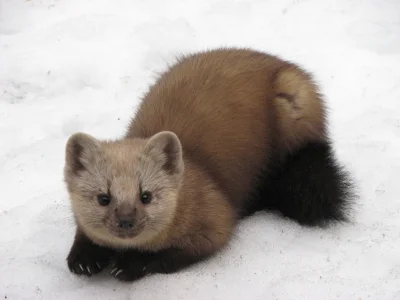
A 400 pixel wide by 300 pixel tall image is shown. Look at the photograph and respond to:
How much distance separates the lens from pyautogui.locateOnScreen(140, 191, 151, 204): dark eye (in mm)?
3375

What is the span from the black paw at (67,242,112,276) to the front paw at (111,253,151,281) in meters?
0.11

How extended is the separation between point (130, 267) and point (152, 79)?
2515 millimetres

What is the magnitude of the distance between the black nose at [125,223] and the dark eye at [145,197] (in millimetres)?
159

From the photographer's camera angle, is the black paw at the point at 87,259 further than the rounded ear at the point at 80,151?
Yes

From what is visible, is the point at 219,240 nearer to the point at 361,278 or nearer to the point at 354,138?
the point at 361,278

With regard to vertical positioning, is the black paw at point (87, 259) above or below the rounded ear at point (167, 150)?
below

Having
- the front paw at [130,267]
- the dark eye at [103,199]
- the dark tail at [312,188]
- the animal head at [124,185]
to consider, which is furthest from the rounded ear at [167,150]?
the dark tail at [312,188]

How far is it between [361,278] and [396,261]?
10.6 inches

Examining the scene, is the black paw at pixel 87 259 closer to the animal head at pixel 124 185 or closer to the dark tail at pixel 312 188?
the animal head at pixel 124 185

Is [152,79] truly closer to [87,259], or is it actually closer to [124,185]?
[87,259]

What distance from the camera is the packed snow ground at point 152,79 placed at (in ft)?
11.5

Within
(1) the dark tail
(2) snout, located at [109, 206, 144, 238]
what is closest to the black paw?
(2) snout, located at [109, 206, 144, 238]

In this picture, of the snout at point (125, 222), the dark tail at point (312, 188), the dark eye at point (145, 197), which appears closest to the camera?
the snout at point (125, 222)

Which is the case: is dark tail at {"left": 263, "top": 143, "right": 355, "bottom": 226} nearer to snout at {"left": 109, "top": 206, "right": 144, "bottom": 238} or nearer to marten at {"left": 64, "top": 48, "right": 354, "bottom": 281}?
marten at {"left": 64, "top": 48, "right": 354, "bottom": 281}
